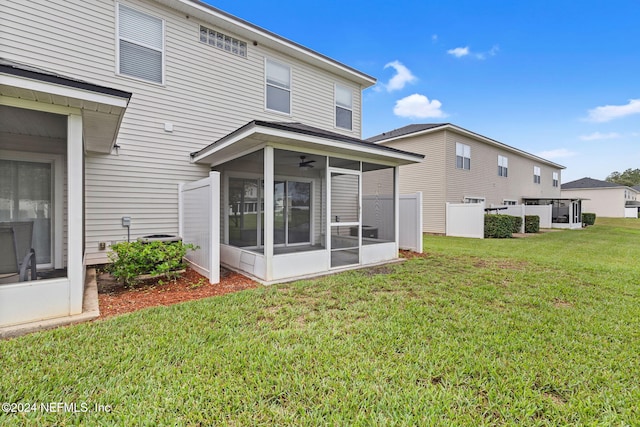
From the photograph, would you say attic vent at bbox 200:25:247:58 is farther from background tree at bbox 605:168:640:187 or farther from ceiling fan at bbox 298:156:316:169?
background tree at bbox 605:168:640:187

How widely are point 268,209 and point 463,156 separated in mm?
14516

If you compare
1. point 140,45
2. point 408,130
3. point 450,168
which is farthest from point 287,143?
point 408,130

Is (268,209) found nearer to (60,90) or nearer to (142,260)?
(142,260)

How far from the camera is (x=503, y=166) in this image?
65.2 feet

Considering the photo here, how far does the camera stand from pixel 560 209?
2119cm

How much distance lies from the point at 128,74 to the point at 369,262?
7271 mm

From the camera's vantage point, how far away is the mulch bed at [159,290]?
4.09 meters

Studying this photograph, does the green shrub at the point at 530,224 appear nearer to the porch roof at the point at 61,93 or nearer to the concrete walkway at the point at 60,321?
the porch roof at the point at 61,93

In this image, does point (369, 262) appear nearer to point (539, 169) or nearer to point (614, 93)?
point (614, 93)

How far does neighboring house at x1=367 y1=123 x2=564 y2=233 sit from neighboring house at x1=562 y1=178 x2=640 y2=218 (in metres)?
24.6

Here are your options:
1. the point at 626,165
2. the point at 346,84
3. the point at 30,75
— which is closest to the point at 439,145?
the point at 346,84

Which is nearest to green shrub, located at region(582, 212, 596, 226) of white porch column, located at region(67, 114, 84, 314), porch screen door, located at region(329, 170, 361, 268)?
porch screen door, located at region(329, 170, 361, 268)

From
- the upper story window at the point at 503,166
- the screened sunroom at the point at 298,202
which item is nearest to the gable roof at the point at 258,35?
the screened sunroom at the point at 298,202

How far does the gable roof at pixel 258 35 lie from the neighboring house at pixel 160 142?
1.7 inches
